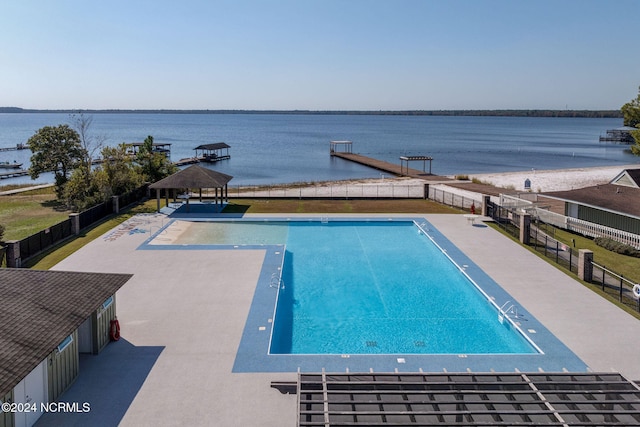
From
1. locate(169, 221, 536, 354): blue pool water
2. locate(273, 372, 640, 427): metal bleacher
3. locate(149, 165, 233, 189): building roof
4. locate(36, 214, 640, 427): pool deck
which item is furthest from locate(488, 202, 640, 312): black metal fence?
locate(149, 165, 233, 189): building roof

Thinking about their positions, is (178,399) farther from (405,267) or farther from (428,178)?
(428,178)

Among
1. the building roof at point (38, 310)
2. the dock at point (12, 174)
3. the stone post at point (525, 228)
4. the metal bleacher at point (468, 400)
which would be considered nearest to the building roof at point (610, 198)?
the stone post at point (525, 228)

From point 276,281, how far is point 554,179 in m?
45.1

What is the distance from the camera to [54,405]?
399 inches

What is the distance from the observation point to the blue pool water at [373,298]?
14055 mm

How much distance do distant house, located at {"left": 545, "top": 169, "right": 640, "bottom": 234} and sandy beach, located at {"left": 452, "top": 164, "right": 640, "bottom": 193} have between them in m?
17.0

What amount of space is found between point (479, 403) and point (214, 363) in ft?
21.4

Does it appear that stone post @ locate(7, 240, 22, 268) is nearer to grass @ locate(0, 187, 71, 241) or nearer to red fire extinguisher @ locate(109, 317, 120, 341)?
grass @ locate(0, 187, 71, 241)

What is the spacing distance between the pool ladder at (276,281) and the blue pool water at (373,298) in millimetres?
267

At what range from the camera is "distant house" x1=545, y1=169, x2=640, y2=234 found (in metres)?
23.9

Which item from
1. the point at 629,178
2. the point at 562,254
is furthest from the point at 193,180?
the point at 629,178

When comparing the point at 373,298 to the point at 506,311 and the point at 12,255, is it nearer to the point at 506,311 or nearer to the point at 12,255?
the point at 506,311

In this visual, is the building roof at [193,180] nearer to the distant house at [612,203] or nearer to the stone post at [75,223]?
the stone post at [75,223]

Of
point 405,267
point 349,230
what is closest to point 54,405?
point 405,267
